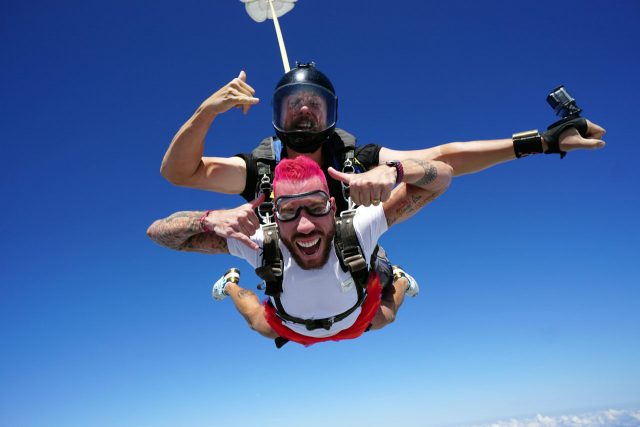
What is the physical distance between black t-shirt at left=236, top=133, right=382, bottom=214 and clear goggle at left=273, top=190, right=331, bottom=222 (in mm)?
481

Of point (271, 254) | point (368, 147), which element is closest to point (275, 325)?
point (271, 254)

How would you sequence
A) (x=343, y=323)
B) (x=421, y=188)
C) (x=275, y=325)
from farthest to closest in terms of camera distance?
1. (x=275, y=325)
2. (x=343, y=323)
3. (x=421, y=188)

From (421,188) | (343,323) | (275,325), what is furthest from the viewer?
(275,325)

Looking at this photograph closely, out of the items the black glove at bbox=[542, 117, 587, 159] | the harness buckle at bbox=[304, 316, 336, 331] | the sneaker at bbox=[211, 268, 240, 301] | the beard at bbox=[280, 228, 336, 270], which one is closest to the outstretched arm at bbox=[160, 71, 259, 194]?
the beard at bbox=[280, 228, 336, 270]

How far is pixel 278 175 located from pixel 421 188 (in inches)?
44.7

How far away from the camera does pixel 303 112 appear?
4.12 m

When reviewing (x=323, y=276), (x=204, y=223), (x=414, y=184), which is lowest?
(x=323, y=276)

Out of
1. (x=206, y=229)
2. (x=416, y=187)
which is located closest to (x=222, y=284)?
(x=206, y=229)

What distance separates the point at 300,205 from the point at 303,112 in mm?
982

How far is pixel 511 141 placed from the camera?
3.81m

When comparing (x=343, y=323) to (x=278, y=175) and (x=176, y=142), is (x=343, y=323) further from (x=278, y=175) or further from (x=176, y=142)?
(x=176, y=142)

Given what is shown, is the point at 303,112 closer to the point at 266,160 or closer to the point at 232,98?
the point at 266,160

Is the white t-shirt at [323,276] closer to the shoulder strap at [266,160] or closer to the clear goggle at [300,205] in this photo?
the clear goggle at [300,205]

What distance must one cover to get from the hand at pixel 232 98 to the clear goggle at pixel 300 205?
743 mm
